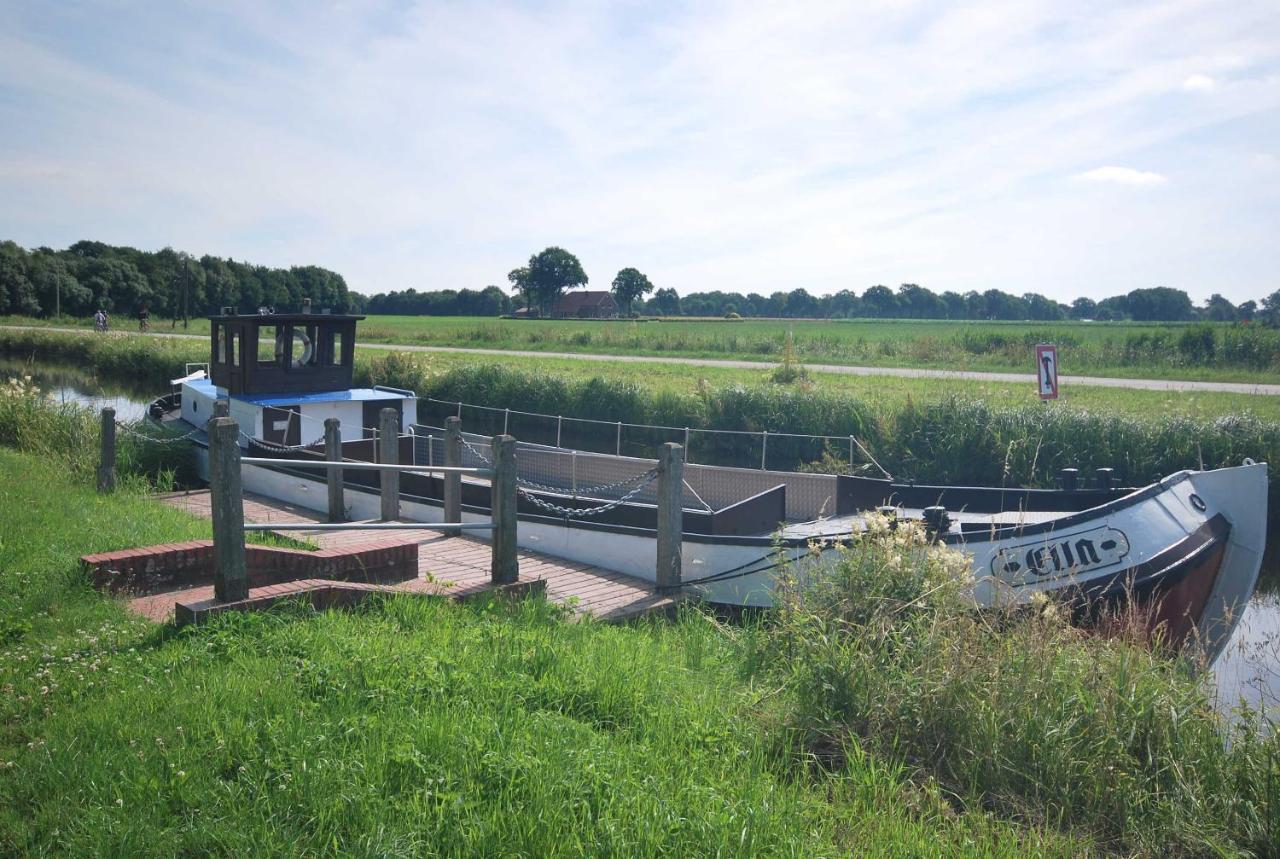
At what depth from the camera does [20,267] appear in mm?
66312

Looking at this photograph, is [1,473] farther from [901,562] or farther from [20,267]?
[20,267]

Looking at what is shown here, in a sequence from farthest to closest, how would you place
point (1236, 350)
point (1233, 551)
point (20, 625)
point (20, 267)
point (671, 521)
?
point (20, 267) → point (1236, 350) → point (1233, 551) → point (671, 521) → point (20, 625)

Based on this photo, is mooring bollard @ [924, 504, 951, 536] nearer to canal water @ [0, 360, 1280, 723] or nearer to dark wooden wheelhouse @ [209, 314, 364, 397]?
canal water @ [0, 360, 1280, 723]

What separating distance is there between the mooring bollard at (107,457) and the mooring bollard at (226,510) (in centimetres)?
688

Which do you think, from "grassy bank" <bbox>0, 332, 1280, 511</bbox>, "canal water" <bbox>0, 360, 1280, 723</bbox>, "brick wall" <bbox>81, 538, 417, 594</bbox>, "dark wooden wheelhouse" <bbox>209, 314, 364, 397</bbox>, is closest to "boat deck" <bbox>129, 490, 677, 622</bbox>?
"brick wall" <bbox>81, 538, 417, 594</bbox>

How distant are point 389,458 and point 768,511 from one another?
4.54 metres

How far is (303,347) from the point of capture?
1551 cm

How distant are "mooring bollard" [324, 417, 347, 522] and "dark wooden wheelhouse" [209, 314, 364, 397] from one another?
364cm

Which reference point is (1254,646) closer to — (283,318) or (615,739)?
(615,739)

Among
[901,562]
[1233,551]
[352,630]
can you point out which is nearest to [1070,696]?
[901,562]

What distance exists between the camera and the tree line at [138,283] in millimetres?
67938

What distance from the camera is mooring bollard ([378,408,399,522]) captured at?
11.1 m

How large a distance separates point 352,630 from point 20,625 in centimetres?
203

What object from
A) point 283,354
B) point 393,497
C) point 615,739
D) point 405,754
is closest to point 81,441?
point 283,354
